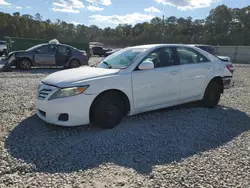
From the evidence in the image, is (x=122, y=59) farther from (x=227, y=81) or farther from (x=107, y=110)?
(x=227, y=81)

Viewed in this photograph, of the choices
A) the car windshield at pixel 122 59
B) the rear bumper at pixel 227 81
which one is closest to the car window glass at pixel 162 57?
the car windshield at pixel 122 59

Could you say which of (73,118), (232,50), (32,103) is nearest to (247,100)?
(73,118)

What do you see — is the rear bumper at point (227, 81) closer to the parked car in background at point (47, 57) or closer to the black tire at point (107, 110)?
the black tire at point (107, 110)

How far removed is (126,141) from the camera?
420 cm

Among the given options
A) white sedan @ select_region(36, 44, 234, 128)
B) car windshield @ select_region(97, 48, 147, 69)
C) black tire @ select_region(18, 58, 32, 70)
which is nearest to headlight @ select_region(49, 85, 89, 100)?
white sedan @ select_region(36, 44, 234, 128)

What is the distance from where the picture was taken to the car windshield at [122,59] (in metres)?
5.12

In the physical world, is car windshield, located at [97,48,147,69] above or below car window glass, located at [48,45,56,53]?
below

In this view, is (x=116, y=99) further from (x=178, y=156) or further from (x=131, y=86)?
(x=178, y=156)

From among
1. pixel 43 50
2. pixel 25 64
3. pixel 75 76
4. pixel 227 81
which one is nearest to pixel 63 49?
pixel 43 50

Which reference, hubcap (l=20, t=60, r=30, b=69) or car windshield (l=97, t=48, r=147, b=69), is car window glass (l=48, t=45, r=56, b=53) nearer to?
hubcap (l=20, t=60, r=30, b=69)

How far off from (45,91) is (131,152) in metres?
1.82

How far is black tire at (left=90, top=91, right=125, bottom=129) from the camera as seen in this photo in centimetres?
452

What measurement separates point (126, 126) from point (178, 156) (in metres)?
1.30

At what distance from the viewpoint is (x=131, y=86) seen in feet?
15.9
